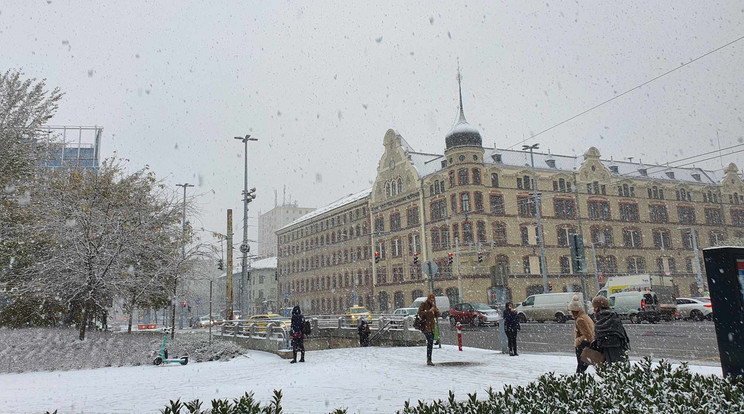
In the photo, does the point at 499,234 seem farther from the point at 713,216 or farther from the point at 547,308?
the point at 713,216

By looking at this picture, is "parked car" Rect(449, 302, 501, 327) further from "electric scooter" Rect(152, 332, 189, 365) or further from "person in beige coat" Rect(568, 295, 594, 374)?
"person in beige coat" Rect(568, 295, 594, 374)

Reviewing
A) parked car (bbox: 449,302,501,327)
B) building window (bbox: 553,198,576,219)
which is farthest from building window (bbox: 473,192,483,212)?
parked car (bbox: 449,302,501,327)

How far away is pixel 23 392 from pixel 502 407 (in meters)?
11.0

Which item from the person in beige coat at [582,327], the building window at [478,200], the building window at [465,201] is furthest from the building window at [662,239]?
the person in beige coat at [582,327]

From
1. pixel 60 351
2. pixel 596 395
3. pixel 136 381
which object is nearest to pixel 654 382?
pixel 596 395

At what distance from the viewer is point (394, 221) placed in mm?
63719

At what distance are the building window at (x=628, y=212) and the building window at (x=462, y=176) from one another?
21579 millimetres

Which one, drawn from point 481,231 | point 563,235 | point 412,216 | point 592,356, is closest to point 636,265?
point 563,235

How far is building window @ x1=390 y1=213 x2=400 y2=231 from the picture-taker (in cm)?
6301

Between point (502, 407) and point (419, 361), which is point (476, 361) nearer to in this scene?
point (419, 361)

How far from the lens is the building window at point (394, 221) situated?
2481 inches

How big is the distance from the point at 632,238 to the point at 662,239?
16.4 feet

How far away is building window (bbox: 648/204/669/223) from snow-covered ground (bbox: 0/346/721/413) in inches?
2191

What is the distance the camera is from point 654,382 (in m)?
5.18
